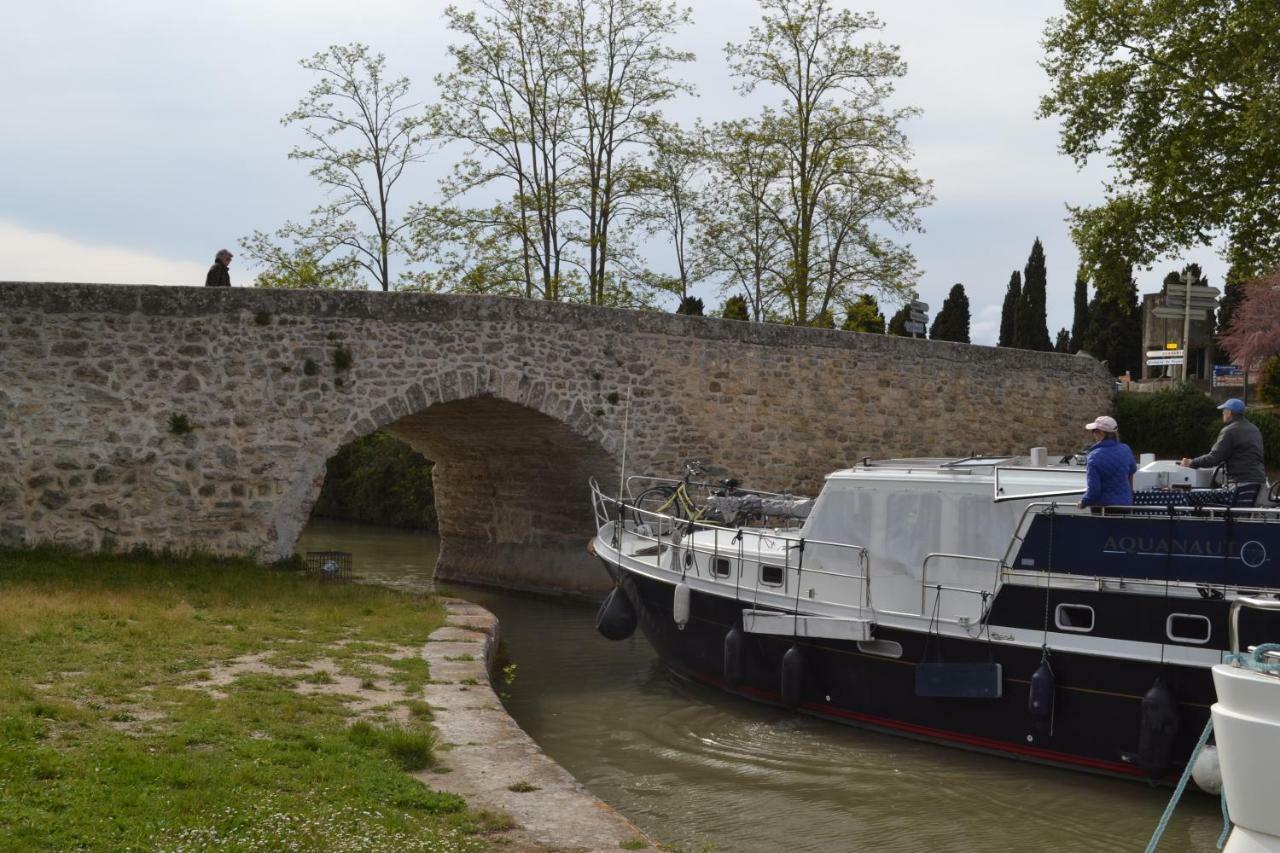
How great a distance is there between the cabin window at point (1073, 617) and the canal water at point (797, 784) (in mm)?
1016

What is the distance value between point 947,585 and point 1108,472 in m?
1.40

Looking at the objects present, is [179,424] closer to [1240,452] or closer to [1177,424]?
[1240,452]

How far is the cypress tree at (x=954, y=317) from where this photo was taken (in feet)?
128

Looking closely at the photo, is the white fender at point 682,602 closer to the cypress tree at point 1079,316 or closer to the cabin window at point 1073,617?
the cabin window at point 1073,617

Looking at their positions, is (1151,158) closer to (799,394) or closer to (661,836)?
(799,394)

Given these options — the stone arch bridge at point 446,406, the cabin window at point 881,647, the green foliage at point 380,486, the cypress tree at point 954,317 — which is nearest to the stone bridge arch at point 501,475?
the stone arch bridge at point 446,406

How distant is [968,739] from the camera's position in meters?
9.00

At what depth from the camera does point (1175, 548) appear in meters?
8.19

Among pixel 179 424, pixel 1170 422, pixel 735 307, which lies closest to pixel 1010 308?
pixel 735 307

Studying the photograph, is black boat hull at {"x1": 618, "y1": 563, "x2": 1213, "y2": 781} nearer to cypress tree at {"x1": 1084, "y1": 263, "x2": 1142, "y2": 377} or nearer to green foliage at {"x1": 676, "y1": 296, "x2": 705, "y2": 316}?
green foliage at {"x1": 676, "y1": 296, "x2": 705, "y2": 316}

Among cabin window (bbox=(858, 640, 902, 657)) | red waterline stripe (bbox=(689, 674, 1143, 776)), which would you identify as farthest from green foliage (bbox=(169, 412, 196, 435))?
cabin window (bbox=(858, 640, 902, 657))

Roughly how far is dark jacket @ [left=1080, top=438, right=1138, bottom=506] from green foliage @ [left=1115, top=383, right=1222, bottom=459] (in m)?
13.8

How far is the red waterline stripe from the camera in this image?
325 inches

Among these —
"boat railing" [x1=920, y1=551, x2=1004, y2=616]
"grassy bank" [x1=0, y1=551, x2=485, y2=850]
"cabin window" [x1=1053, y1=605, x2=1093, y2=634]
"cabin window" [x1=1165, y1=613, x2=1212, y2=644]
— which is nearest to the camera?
"grassy bank" [x1=0, y1=551, x2=485, y2=850]
